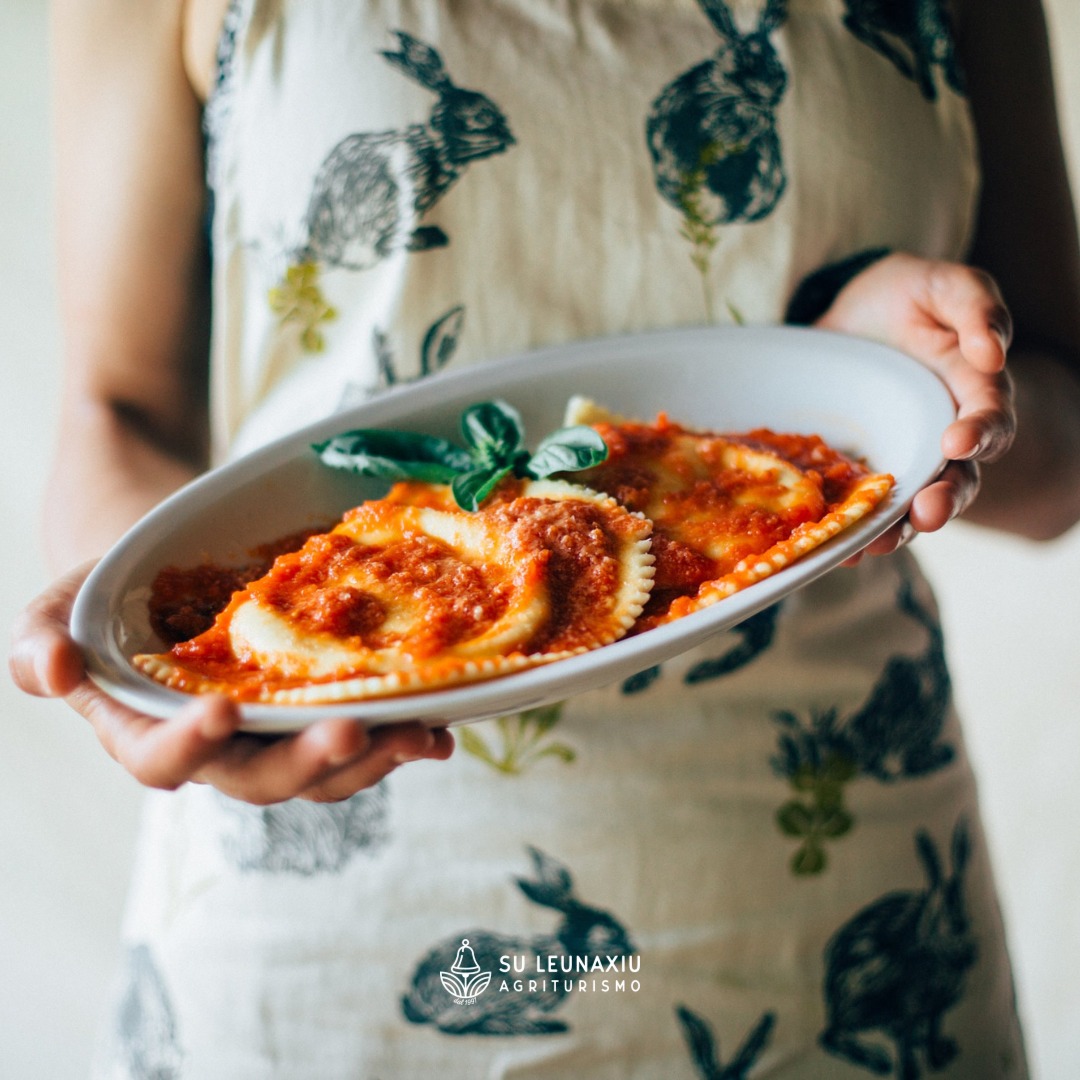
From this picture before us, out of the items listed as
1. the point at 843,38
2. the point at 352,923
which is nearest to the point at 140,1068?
the point at 352,923

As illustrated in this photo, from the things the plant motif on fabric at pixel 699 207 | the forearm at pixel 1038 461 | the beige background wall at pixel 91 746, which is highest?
the plant motif on fabric at pixel 699 207

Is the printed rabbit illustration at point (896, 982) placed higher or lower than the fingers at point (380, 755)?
lower

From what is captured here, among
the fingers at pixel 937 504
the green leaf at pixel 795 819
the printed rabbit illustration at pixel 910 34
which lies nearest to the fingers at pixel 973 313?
the fingers at pixel 937 504

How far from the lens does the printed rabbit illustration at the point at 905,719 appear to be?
2.02 meters

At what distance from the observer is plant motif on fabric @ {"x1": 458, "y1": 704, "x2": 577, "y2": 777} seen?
1.88m

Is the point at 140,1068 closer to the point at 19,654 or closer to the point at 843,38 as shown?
the point at 19,654

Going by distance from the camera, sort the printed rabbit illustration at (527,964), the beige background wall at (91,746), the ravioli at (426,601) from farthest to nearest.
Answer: the beige background wall at (91,746) < the printed rabbit illustration at (527,964) < the ravioli at (426,601)

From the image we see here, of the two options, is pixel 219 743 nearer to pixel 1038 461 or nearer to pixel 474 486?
pixel 474 486

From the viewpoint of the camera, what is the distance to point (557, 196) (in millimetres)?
1940

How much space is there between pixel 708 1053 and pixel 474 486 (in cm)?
124

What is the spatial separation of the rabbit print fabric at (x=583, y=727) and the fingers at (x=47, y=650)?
2.40 feet

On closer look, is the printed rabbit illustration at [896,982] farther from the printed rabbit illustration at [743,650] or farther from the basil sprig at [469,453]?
the basil sprig at [469,453]

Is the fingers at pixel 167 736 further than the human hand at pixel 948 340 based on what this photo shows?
No

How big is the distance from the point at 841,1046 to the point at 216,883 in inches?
52.8
